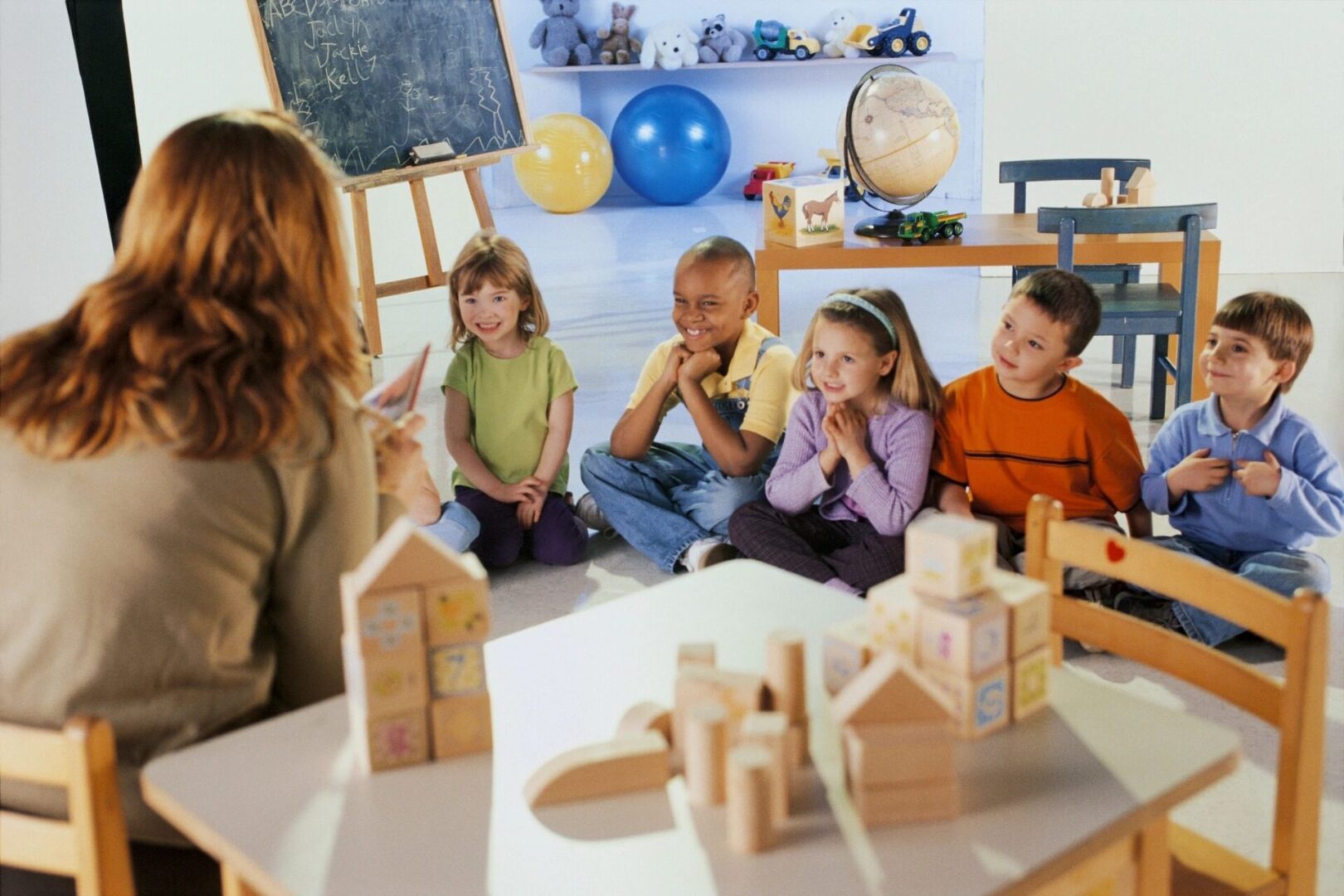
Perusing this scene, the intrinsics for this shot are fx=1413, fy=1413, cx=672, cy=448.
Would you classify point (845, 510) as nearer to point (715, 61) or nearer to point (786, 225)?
point (786, 225)

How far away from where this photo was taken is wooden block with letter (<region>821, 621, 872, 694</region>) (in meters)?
1.30

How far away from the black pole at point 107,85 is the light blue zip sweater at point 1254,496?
112 inches

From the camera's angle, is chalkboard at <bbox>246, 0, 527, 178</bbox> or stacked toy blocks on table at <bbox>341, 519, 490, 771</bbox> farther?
chalkboard at <bbox>246, 0, 527, 178</bbox>

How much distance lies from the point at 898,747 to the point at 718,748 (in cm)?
15

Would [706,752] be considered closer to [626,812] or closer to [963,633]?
[626,812]

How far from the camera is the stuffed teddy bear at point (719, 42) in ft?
30.7

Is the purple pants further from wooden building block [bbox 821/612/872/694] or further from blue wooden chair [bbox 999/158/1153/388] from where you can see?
blue wooden chair [bbox 999/158/1153/388]

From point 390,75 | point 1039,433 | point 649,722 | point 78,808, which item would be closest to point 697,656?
point 649,722

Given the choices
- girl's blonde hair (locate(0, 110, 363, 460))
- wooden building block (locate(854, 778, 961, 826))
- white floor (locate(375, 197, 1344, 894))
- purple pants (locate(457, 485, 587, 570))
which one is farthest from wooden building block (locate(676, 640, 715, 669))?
purple pants (locate(457, 485, 587, 570))

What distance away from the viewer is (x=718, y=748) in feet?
3.89

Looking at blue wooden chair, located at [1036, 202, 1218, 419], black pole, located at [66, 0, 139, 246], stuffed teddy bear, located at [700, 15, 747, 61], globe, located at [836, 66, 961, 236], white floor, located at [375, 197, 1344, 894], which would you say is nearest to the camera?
white floor, located at [375, 197, 1344, 894]

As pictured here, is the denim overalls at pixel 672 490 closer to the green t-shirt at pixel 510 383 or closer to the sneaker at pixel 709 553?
the sneaker at pixel 709 553

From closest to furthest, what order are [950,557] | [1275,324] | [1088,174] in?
1. [950,557]
2. [1275,324]
3. [1088,174]

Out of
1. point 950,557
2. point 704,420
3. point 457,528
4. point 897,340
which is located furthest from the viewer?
point 457,528
